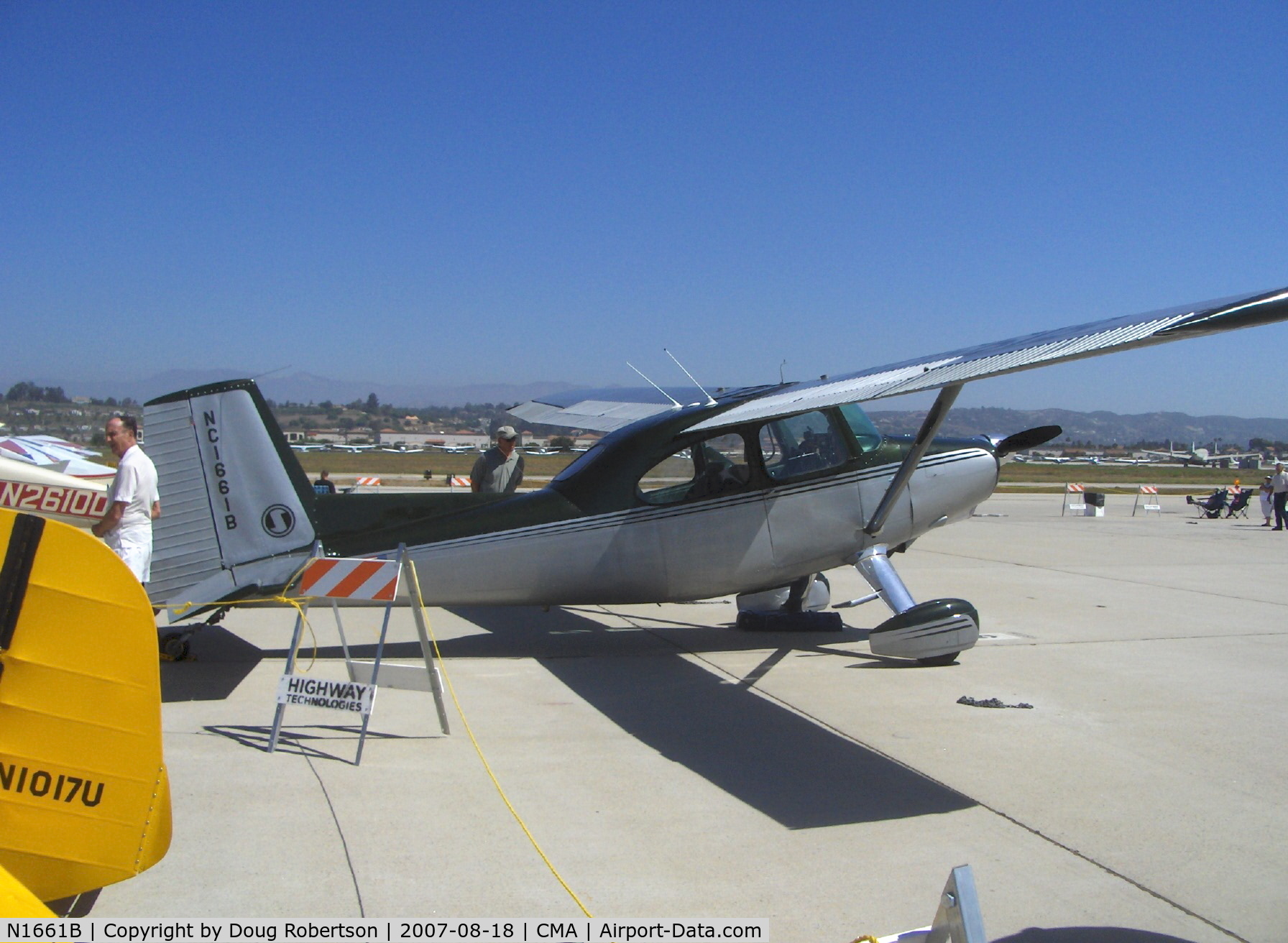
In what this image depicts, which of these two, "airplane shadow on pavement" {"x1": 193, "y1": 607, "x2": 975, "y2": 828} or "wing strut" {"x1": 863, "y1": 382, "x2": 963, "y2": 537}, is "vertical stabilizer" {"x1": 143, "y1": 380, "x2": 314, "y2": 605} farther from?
"wing strut" {"x1": 863, "y1": 382, "x2": 963, "y2": 537}

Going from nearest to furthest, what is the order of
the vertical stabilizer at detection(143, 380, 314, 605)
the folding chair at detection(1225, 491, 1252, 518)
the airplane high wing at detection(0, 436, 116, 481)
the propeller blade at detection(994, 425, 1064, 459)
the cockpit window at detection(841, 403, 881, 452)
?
the vertical stabilizer at detection(143, 380, 314, 605) → the cockpit window at detection(841, 403, 881, 452) → the propeller blade at detection(994, 425, 1064, 459) → the airplane high wing at detection(0, 436, 116, 481) → the folding chair at detection(1225, 491, 1252, 518)

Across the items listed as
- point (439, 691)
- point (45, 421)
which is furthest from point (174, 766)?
point (45, 421)

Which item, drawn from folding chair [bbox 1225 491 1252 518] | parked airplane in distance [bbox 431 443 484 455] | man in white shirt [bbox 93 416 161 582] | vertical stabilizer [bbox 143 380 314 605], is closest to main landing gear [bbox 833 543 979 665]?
vertical stabilizer [bbox 143 380 314 605]

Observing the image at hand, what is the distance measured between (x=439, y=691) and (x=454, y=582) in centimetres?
174

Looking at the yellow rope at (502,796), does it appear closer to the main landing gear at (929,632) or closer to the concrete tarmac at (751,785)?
the concrete tarmac at (751,785)

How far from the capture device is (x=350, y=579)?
5562 mm

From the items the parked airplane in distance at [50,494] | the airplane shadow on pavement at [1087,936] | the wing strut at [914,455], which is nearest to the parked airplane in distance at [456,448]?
the parked airplane in distance at [50,494]

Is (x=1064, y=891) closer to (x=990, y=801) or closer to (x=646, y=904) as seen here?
(x=990, y=801)

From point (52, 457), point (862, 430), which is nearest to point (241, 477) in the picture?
point (862, 430)

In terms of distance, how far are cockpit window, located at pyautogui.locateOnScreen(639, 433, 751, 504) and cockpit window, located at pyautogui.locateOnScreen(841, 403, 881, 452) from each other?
1055mm

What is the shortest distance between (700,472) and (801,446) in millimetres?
938

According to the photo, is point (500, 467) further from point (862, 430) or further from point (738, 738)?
point (738, 738)

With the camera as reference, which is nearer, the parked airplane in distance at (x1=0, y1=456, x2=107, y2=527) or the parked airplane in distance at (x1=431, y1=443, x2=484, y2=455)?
the parked airplane in distance at (x1=0, y1=456, x2=107, y2=527)

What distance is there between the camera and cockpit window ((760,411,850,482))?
26.9ft
